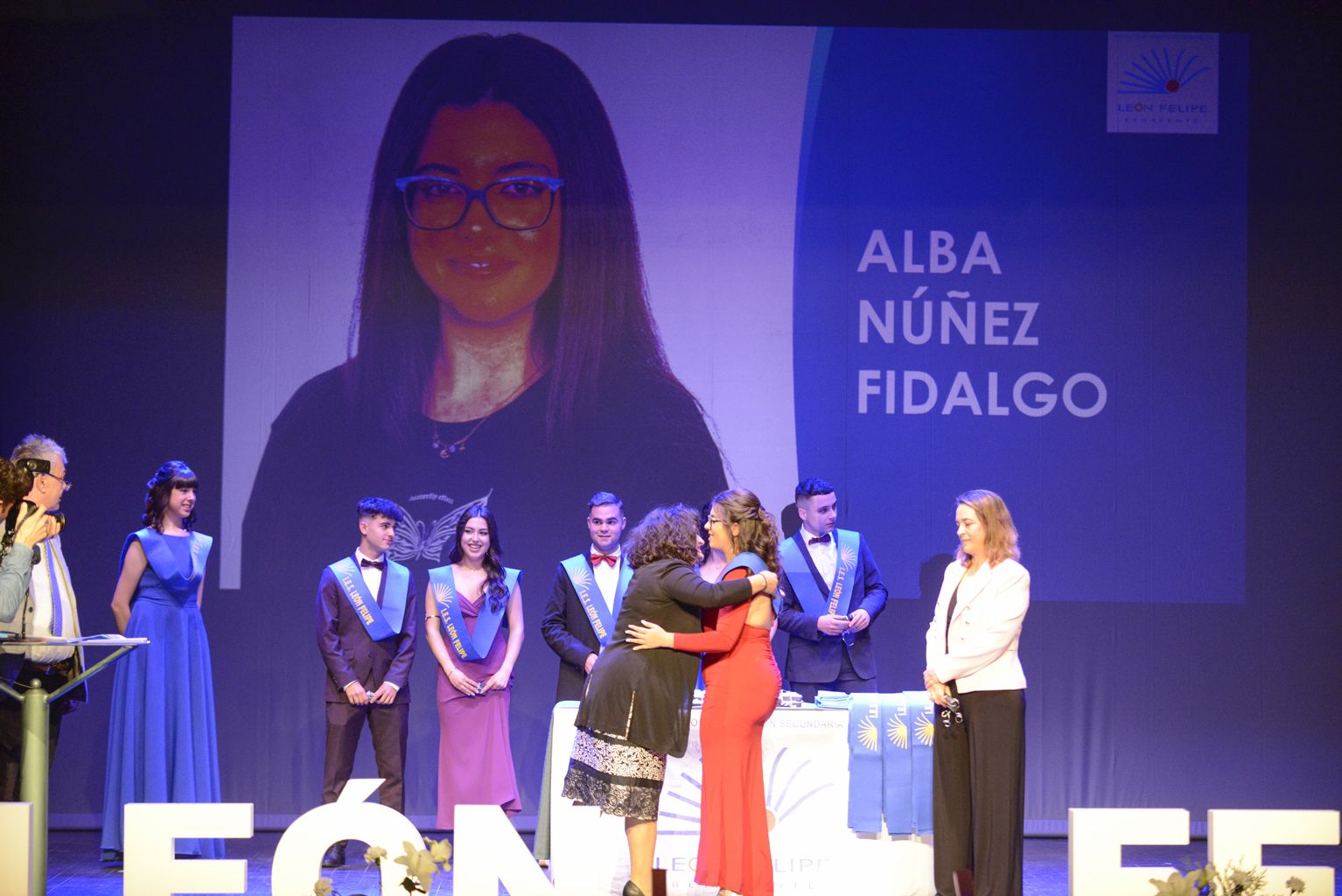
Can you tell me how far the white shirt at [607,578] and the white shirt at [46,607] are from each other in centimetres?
197

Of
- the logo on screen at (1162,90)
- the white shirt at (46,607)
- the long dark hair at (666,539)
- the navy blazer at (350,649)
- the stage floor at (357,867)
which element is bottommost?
the stage floor at (357,867)

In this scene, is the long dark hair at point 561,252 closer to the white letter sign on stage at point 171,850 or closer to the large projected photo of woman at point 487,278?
the large projected photo of woman at point 487,278

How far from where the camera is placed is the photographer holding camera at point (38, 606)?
4199mm

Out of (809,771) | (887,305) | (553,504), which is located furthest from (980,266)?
(809,771)

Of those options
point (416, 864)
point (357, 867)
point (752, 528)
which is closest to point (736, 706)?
point (752, 528)

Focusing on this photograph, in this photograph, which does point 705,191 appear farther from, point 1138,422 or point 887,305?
point 1138,422

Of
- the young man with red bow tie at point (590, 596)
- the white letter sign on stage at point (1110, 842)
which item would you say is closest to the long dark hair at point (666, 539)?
the young man with red bow tie at point (590, 596)

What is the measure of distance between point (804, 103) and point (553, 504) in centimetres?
230

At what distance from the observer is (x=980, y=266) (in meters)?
6.81

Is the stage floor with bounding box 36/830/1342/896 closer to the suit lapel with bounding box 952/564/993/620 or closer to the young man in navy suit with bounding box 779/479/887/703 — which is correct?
the young man in navy suit with bounding box 779/479/887/703

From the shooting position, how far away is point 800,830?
4.71m

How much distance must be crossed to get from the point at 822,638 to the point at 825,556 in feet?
1.17

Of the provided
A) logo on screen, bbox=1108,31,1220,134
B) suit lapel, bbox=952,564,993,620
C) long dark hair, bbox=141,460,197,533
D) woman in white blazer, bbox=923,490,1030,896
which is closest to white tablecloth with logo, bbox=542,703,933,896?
woman in white blazer, bbox=923,490,1030,896

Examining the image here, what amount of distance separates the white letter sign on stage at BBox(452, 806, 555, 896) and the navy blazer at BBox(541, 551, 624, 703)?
4.92 ft
